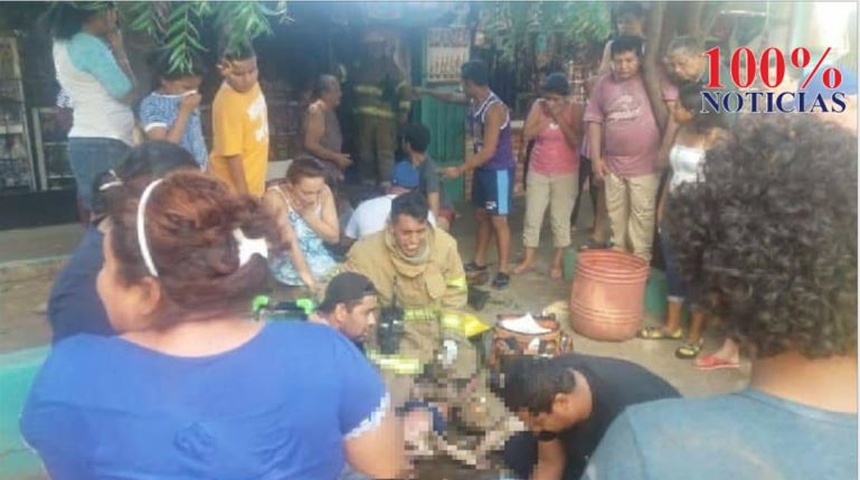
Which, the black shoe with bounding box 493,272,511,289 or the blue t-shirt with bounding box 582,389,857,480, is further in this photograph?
the black shoe with bounding box 493,272,511,289

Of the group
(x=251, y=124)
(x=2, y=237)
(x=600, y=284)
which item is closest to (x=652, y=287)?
(x=600, y=284)

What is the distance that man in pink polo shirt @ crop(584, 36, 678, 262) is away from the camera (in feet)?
15.9

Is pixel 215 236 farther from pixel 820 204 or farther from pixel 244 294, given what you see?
pixel 820 204

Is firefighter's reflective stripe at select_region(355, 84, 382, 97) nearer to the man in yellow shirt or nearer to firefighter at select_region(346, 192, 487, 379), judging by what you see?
the man in yellow shirt

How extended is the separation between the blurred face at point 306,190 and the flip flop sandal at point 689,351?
6.83 feet

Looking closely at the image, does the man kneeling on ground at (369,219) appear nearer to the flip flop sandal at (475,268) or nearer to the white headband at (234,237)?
the flip flop sandal at (475,268)

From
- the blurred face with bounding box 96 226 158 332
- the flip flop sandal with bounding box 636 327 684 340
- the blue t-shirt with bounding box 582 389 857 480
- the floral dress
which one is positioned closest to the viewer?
the blue t-shirt with bounding box 582 389 857 480

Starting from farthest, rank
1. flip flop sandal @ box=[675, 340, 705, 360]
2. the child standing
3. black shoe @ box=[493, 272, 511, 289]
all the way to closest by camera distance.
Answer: black shoe @ box=[493, 272, 511, 289] < flip flop sandal @ box=[675, 340, 705, 360] < the child standing

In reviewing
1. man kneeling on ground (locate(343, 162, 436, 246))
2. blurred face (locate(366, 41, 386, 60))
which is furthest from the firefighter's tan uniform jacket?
blurred face (locate(366, 41, 386, 60))

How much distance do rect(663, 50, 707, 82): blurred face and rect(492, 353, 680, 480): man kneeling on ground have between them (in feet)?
8.28

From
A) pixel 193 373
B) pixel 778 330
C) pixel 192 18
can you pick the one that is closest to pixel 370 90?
pixel 192 18

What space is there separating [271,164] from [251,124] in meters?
2.69

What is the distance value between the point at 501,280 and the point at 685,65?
182cm

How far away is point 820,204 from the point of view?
1008 mm
